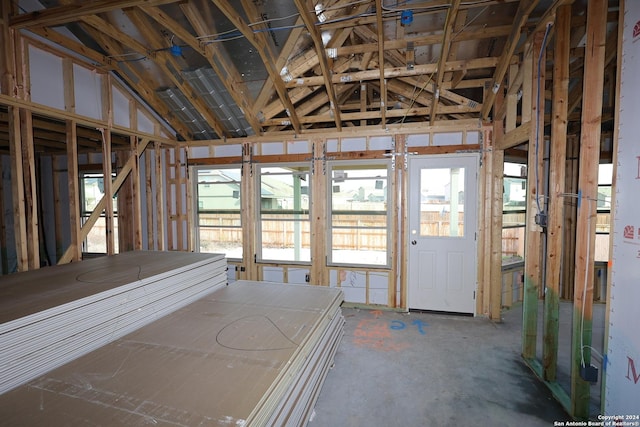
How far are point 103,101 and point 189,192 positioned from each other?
6.25ft

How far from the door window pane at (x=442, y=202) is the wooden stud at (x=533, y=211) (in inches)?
55.2

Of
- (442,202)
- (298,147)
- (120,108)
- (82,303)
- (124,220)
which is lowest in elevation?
(82,303)

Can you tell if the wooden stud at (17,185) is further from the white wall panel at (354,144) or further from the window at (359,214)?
the white wall panel at (354,144)

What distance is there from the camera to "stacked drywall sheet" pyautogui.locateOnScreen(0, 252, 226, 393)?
168 centimetres

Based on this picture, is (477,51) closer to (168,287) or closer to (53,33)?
(168,287)

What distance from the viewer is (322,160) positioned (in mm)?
4898

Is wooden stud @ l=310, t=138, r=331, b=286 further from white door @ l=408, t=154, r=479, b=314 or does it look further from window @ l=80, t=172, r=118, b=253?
window @ l=80, t=172, r=118, b=253

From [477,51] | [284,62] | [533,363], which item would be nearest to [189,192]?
[284,62]

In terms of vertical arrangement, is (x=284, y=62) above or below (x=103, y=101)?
above

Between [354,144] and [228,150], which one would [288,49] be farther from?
[228,150]

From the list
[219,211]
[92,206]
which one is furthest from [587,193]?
[92,206]

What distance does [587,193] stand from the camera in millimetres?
2199

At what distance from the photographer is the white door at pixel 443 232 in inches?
173

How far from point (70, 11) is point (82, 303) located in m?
2.84
